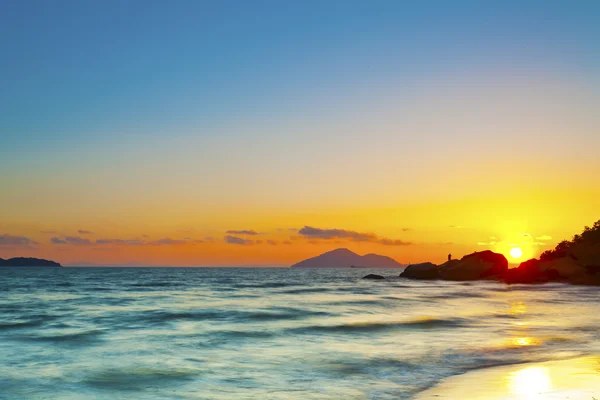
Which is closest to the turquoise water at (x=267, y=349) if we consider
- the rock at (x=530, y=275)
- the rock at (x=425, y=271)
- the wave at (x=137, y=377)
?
the wave at (x=137, y=377)

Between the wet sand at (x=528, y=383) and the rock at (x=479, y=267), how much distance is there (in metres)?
88.5

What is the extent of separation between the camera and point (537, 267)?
310 ft

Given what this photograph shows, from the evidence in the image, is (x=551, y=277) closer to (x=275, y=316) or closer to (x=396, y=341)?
(x=275, y=316)

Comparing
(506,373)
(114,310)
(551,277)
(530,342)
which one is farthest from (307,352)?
(551,277)

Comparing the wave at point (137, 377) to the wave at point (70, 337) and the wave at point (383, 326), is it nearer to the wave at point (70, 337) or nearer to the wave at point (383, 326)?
the wave at point (70, 337)

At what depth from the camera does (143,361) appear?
759 inches

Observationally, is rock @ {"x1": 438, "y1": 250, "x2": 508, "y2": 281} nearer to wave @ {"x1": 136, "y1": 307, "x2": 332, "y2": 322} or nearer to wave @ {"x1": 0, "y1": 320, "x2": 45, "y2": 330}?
wave @ {"x1": 136, "y1": 307, "x2": 332, "y2": 322}

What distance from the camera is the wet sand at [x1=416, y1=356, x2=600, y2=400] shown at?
11.8 meters

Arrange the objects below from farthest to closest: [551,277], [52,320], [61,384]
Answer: [551,277], [52,320], [61,384]

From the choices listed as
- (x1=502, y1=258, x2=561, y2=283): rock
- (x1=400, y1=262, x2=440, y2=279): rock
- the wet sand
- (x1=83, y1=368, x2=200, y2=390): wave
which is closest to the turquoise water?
(x1=83, y1=368, x2=200, y2=390): wave

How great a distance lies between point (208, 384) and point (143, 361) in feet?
15.9

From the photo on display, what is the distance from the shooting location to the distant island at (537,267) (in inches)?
3287

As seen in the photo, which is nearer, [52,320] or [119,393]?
[119,393]

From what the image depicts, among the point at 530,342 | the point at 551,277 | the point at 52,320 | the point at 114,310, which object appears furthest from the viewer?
the point at 551,277
